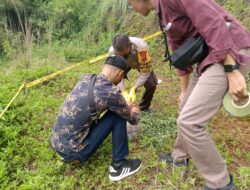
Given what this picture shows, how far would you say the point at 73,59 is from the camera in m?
8.26

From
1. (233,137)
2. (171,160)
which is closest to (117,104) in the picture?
(171,160)

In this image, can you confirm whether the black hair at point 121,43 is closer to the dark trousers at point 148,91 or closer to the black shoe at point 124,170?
A: the dark trousers at point 148,91

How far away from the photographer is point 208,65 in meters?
2.38

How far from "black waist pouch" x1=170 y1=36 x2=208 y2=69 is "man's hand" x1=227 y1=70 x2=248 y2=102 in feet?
0.82

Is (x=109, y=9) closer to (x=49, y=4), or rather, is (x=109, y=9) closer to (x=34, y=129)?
(x=49, y=4)

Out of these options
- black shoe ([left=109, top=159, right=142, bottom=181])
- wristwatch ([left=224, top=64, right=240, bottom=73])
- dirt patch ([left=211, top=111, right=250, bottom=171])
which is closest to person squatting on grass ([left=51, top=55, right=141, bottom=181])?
black shoe ([left=109, top=159, right=142, bottom=181])

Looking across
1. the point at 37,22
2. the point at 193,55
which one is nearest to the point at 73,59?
the point at 37,22

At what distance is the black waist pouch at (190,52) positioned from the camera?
239cm

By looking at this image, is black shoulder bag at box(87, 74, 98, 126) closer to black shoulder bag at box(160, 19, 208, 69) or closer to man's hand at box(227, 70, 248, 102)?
black shoulder bag at box(160, 19, 208, 69)

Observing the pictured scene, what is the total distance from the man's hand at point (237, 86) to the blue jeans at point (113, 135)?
4.05 ft

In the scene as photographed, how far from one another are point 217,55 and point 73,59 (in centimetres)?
630

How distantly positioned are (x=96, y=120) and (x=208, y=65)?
131 cm

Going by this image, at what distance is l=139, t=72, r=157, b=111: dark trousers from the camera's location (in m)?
4.48

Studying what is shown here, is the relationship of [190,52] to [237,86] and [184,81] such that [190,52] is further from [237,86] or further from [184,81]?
[184,81]
